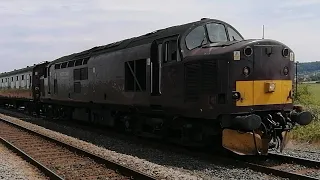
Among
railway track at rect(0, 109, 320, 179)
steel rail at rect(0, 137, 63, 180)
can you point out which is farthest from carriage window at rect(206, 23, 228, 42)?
steel rail at rect(0, 137, 63, 180)

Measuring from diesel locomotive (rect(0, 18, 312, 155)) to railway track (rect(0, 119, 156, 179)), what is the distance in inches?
91.8

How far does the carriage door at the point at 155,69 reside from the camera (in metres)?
11.3

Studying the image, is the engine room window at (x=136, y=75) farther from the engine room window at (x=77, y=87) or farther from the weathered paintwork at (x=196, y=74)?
the engine room window at (x=77, y=87)

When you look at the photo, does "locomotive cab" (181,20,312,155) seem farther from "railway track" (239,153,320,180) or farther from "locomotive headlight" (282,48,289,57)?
"railway track" (239,153,320,180)

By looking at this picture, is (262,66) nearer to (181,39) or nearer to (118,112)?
(181,39)

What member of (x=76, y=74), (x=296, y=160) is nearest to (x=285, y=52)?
(x=296, y=160)

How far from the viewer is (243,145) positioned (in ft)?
29.1

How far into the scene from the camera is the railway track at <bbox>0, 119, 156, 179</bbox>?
8.30m

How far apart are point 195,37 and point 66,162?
15.1 feet

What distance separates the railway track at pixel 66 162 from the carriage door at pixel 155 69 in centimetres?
262

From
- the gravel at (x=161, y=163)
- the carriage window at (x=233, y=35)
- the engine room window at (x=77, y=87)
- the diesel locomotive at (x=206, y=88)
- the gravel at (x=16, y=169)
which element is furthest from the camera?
the engine room window at (x=77, y=87)

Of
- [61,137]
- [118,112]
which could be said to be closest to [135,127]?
[118,112]

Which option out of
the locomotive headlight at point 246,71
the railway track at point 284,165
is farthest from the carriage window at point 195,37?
the railway track at point 284,165

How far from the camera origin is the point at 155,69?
37.4 ft
